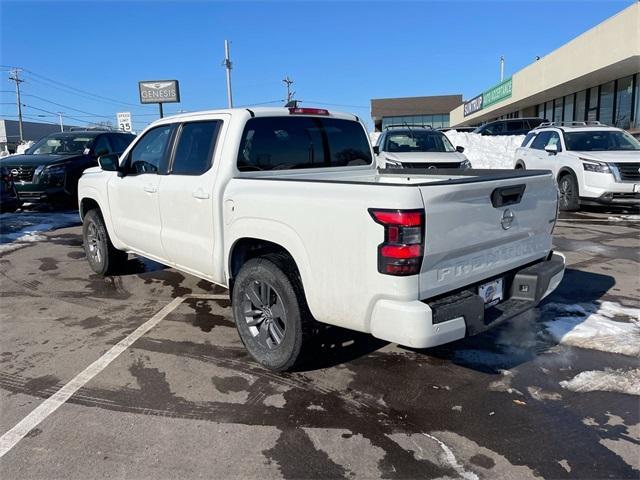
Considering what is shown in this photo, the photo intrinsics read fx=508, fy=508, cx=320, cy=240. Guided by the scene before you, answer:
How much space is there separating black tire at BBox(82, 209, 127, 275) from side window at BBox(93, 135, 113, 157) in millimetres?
7074

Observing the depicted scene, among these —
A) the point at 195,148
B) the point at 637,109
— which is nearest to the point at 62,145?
the point at 195,148

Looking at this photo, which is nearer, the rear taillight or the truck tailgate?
the rear taillight

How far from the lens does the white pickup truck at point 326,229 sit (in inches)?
114

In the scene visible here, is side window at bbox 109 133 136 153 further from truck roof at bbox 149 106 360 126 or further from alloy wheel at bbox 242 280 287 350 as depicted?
alloy wheel at bbox 242 280 287 350

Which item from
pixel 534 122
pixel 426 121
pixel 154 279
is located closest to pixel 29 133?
pixel 426 121

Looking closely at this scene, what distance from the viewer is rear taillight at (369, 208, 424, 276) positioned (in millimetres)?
2791

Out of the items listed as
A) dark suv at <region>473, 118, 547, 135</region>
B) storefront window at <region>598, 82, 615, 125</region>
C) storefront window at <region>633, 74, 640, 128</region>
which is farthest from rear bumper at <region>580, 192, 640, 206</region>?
dark suv at <region>473, 118, 547, 135</region>

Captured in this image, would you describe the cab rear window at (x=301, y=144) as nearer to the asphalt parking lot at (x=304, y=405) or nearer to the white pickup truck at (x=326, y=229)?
the white pickup truck at (x=326, y=229)

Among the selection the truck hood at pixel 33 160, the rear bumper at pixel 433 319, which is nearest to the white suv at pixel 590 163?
the rear bumper at pixel 433 319

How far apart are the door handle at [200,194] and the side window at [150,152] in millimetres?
820

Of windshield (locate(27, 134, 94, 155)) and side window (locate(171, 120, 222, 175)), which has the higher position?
windshield (locate(27, 134, 94, 155))

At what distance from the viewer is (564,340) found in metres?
4.21

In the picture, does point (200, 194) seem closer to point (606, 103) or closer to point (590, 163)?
point (590, 163)

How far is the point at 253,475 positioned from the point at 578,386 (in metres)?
2.29
